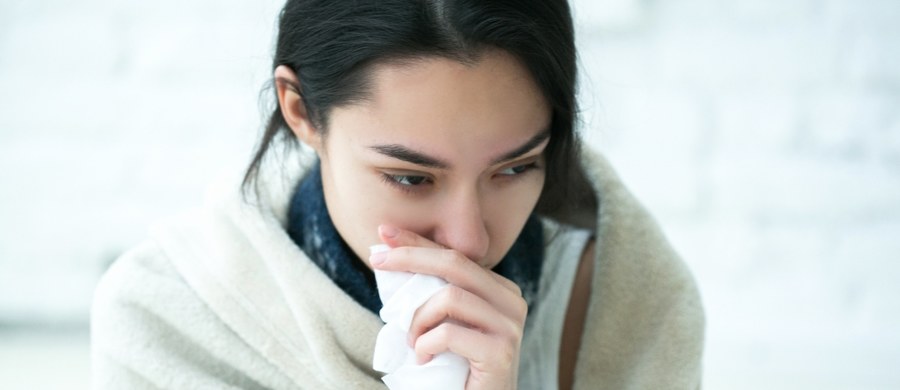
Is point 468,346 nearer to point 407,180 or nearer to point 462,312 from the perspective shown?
point 462,312

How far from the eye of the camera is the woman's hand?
832 millimetres

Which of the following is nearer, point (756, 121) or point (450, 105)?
point (450, 105)

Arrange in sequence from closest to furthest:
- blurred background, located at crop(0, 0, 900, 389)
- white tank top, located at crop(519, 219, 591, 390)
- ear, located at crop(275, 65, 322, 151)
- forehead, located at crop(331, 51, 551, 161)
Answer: forehead, located at crop(331, 51, 551, 161), ear, located at crop(275, 65, 322, 151), white tank top, located at crop(519, 219, 591, 390), blurred background, located at crop(0, 0, 900, 389)

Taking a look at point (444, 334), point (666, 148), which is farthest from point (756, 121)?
point (444, 334)

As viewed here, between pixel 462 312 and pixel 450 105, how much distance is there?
19 centimetres

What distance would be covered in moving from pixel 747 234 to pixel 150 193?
1.04 meters

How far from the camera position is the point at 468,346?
0.84 metres

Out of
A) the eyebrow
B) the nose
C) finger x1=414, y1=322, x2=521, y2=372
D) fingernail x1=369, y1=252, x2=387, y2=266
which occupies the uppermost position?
the eyebrow

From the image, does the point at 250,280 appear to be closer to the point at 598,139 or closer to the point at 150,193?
the point at 150,193

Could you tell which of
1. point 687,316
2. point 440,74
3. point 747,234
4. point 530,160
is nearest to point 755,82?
point 747,234

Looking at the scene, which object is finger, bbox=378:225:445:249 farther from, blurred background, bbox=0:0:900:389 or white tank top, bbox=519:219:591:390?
blurred background, bbox=0:0:900:389

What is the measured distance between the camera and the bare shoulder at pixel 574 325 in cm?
113

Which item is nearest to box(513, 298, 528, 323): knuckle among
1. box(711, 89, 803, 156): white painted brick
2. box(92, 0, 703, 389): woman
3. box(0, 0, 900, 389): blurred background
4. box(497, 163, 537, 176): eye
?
box(92, 0, 703, 389): woman

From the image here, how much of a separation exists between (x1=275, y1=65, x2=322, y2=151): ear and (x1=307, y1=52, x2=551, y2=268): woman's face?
44mm
